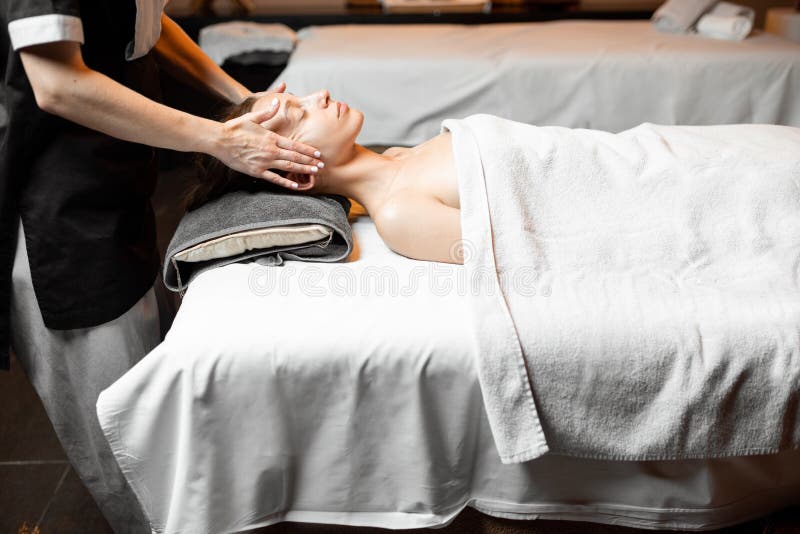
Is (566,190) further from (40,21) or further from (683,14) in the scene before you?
(683,14)

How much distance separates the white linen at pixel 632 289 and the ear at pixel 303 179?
0.31 metres

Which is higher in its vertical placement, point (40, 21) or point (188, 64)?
point (40, 21)

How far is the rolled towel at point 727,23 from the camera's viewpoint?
2.84 m

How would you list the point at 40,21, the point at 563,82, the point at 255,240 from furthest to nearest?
the point at 563,82, the point at 255,240, the point at 40,21

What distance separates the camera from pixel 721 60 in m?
2.55

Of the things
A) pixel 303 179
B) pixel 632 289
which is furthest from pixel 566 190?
pixel 303 179

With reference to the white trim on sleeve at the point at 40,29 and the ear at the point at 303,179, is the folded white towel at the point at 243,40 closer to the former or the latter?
the ear at the point at 303,179

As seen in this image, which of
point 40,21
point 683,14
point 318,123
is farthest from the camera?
point 683,14

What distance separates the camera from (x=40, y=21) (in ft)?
3.09

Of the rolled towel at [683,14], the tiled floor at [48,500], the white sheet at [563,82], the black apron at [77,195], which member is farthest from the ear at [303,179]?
the rolled towel at [683,14]

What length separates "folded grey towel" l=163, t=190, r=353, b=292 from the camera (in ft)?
4.19

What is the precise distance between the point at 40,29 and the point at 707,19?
286cm

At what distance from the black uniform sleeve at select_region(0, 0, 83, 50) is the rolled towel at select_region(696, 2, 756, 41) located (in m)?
2.76

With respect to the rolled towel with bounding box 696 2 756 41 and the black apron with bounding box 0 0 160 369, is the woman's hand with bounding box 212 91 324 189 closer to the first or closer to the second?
the black apron with bounding box 0 0 160 369
